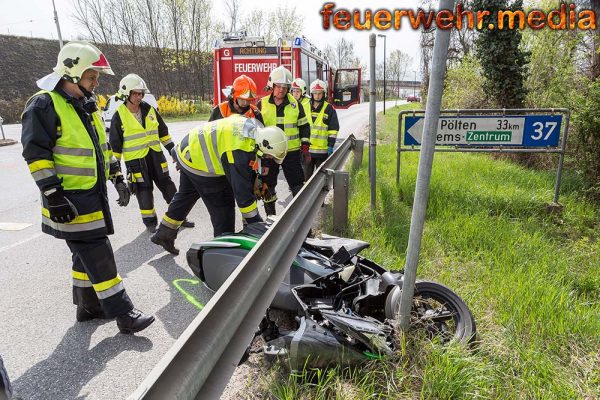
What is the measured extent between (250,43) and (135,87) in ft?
22.4

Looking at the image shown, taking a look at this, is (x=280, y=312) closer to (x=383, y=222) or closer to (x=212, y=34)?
(x=383, y=222)

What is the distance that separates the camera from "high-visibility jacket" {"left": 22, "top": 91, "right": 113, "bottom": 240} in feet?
8.57

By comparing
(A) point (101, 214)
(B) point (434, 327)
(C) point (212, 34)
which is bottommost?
(B) point (434, 327)

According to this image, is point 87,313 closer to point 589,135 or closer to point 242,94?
point 242,94

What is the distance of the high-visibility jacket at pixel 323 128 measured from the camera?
6285 millimetres

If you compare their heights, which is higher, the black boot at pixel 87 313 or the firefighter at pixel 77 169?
the firefighter at pixel 77 169

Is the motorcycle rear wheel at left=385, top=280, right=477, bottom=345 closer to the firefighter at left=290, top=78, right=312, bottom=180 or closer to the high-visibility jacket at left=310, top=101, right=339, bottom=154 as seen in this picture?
the firefighter at left=290, top=78, right=312, bottom=180

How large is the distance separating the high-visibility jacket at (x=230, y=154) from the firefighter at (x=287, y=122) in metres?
1.85

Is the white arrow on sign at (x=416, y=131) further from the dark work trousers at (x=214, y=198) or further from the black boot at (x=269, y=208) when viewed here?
the dark work trousers at (x=214, y=198)

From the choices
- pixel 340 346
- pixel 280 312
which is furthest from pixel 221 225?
pixel 340 346

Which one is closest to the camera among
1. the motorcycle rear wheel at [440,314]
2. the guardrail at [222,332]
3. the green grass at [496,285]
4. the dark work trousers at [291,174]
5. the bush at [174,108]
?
the guardrail at [222,332]

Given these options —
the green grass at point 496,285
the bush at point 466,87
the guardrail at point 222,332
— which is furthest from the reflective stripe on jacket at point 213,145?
the bush at point 466,87

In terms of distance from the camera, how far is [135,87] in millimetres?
4922

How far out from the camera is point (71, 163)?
2.78 m
